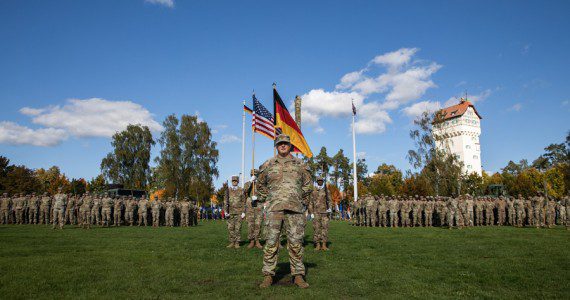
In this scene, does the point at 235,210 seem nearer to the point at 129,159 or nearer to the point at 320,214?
the point at 320,214

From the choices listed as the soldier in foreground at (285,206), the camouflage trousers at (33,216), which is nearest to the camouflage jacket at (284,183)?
the soldier in foreground at (285,206)

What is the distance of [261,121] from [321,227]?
45.6 ft

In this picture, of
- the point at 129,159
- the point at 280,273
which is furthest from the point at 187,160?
the point at 280,273

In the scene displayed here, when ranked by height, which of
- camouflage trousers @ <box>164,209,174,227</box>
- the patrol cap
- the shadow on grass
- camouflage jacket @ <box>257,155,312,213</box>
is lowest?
camouflage trousers @ <box>164,209,174,227</box>

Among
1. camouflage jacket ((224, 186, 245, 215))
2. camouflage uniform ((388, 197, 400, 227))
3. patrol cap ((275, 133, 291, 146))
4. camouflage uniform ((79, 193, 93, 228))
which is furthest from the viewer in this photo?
camouflage uniform ((388, 197, 400, 227))

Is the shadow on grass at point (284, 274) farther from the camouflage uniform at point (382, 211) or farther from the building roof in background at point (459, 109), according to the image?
the building roof in background at point (459, 109)

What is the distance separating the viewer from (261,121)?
82.9 feet

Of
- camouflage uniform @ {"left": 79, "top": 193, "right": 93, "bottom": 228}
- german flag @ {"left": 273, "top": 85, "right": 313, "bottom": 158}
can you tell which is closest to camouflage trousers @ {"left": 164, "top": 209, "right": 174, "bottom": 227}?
camouflage uniform @ {"left": 79, "top": 193, "right": 93, "bottom": 228}

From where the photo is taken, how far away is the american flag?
24953 millimetres

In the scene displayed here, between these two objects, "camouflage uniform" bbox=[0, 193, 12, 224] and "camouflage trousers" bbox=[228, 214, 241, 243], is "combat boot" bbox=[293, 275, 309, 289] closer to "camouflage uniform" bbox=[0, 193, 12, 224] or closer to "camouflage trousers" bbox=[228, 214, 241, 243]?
"camouflage trousers" bbox=[228, 214, 241, 243]

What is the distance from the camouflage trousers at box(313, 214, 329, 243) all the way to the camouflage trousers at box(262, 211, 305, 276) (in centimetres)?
569

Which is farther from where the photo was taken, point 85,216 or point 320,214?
point 85,216

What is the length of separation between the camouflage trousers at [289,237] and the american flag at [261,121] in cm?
1798

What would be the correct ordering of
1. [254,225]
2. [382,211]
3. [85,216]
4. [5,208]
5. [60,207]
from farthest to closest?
1. [5,208]
2. [382,211]
3. [85,216]
4. [60,207]
5. [254,225]
